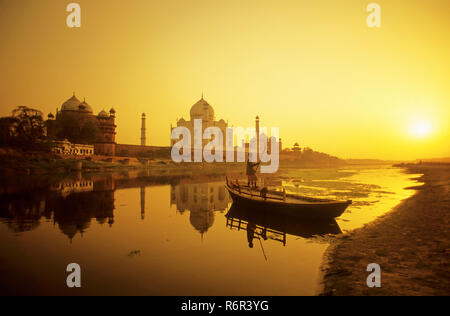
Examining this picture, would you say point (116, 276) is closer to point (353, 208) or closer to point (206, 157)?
point (353, 208)

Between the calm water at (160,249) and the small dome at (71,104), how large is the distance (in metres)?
46.7

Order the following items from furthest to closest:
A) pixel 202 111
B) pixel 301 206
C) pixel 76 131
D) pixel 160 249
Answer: pixel 202 111
pixel 76 131
pixel 301 206
pixel 160 249

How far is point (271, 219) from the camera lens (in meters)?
11.2

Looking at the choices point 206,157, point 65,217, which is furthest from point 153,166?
point 65,217

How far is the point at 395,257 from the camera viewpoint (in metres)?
6.68

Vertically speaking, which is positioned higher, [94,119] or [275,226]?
[94,119]

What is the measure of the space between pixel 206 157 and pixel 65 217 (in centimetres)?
5712

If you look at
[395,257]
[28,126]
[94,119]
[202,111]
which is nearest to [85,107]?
[94,119]

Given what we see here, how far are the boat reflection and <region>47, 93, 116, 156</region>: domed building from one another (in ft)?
143

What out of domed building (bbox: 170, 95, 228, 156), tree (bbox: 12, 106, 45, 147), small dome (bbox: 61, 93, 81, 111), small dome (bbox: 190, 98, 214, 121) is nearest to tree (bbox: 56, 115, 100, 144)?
small dome (bbox: 61, 93, 81, 111)

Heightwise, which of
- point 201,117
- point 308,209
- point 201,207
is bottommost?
point 201,207

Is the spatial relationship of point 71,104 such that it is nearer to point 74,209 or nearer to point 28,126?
point 28,126

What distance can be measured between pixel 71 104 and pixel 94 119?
6.06 metres

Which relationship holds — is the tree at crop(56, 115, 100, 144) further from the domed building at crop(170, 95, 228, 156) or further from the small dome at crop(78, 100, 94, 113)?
the domed building at crop(170, 95, 228, 156)
